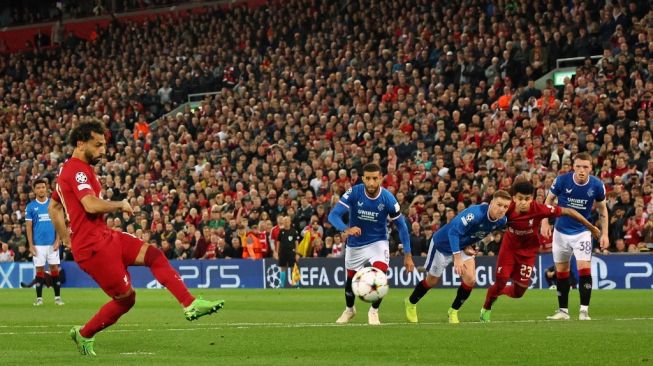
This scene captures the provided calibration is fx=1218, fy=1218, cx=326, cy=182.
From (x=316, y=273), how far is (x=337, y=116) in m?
6.26

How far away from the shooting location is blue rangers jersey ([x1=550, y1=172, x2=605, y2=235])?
57.2 ft

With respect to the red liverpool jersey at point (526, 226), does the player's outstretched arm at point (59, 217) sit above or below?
above

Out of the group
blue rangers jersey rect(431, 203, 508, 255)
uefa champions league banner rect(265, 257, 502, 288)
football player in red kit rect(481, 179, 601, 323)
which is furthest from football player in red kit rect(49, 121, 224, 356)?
uefa champions league banner rect(265, 257, 502, 288)

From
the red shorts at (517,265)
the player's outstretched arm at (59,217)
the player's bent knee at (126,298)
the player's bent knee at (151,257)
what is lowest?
the red shorts at (517,265)

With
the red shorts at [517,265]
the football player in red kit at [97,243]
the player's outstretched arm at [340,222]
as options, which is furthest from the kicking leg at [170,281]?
the red shorts at [517,265]

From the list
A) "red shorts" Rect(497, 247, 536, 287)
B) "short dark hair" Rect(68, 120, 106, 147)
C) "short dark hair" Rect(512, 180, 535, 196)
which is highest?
"short dark hair" Rect(68, 120, 106, 147)

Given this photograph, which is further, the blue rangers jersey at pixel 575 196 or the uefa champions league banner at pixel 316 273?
the uefa champions league banner at pixel 316 273

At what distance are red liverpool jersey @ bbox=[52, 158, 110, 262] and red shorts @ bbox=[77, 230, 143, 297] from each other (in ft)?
0.22

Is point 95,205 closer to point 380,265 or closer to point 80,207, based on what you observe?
point 80,207

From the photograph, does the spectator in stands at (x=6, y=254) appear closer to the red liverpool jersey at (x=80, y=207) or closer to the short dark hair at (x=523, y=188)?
the short dark hair at (x=523, y=188)

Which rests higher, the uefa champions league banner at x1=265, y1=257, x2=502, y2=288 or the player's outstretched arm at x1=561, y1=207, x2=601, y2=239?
the player's outstretched arm at x1=561, y1=207, x2=601, y2=239

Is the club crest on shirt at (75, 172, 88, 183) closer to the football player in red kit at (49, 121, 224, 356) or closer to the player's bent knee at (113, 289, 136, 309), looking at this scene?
the football player in red kit at (49, 121, 224, 356)

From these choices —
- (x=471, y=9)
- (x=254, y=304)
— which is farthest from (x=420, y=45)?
(x=254, y=304)

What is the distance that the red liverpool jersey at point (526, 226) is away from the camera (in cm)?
1636
